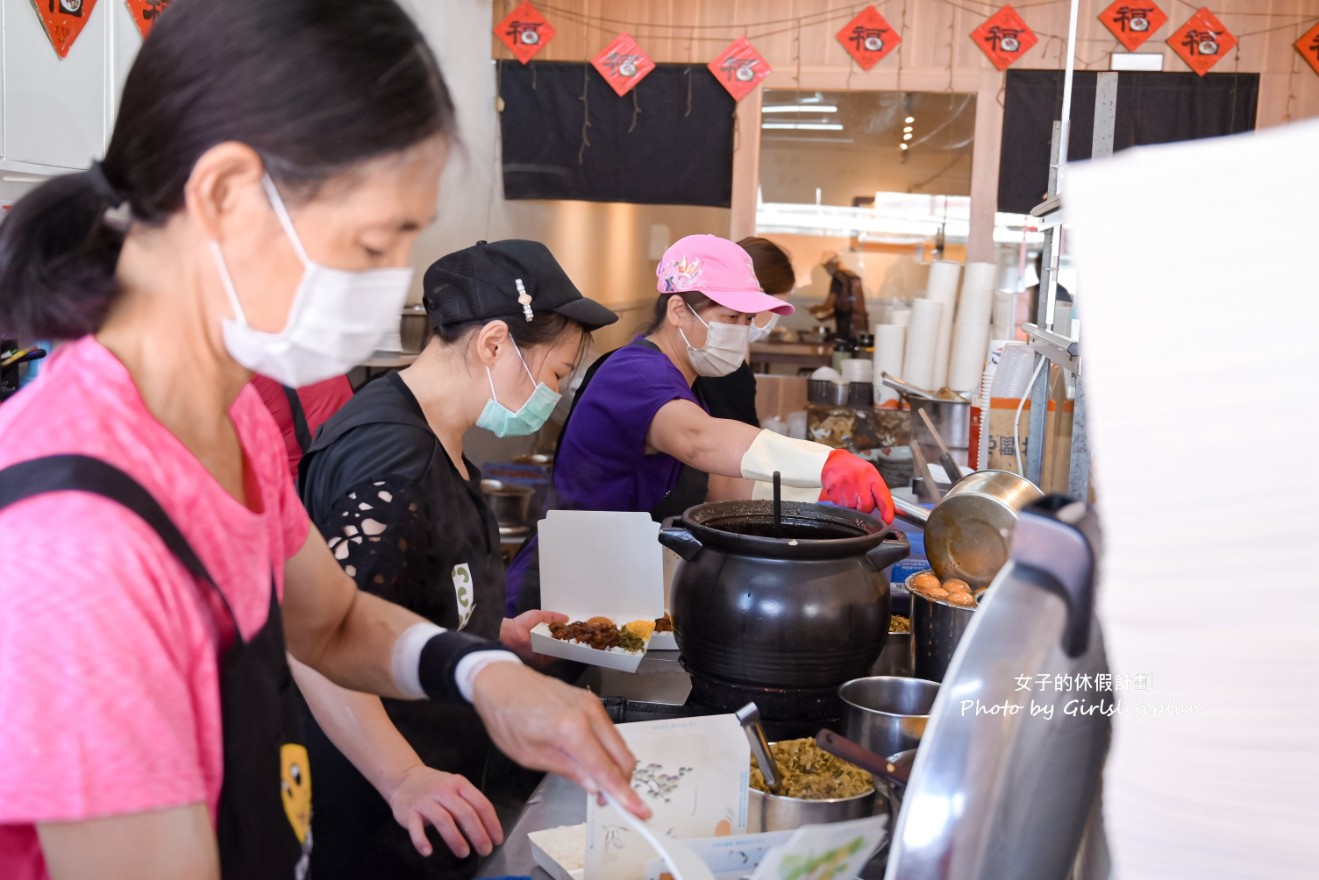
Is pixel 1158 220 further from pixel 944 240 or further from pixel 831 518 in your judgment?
pixel 944 240

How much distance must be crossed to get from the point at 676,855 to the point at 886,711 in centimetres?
58

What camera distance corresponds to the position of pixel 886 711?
4.83 ft

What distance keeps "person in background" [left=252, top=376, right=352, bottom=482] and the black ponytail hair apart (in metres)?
1.76

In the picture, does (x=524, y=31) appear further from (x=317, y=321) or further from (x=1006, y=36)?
(x=317, y=321)

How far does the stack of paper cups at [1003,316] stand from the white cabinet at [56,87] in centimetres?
333

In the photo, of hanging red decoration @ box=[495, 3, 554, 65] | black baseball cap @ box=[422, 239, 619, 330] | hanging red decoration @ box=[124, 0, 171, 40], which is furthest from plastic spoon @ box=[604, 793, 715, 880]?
Result: hanging red decoration @ box=[495, 3, 554, 65]

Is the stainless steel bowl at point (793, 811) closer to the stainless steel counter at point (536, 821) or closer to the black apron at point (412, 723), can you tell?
the stainless steel counter at point (536, 821)

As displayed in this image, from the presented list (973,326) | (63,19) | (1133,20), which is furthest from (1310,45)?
(63,19)

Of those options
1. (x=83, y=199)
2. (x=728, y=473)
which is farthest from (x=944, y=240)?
(x=83, y=199)

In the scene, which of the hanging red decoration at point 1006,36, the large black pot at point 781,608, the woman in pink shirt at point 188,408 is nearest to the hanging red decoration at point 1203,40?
the hanging red decoration at point 1006,36

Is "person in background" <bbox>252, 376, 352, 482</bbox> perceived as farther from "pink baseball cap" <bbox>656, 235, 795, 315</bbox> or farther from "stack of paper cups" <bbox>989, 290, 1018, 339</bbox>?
"stack of paper cups" <bbox>989, 290, 1018, 339</bbox>

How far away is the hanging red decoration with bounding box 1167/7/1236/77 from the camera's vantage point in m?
5.08

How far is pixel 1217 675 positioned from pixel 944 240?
199 inches

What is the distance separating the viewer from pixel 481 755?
6.49 ft
